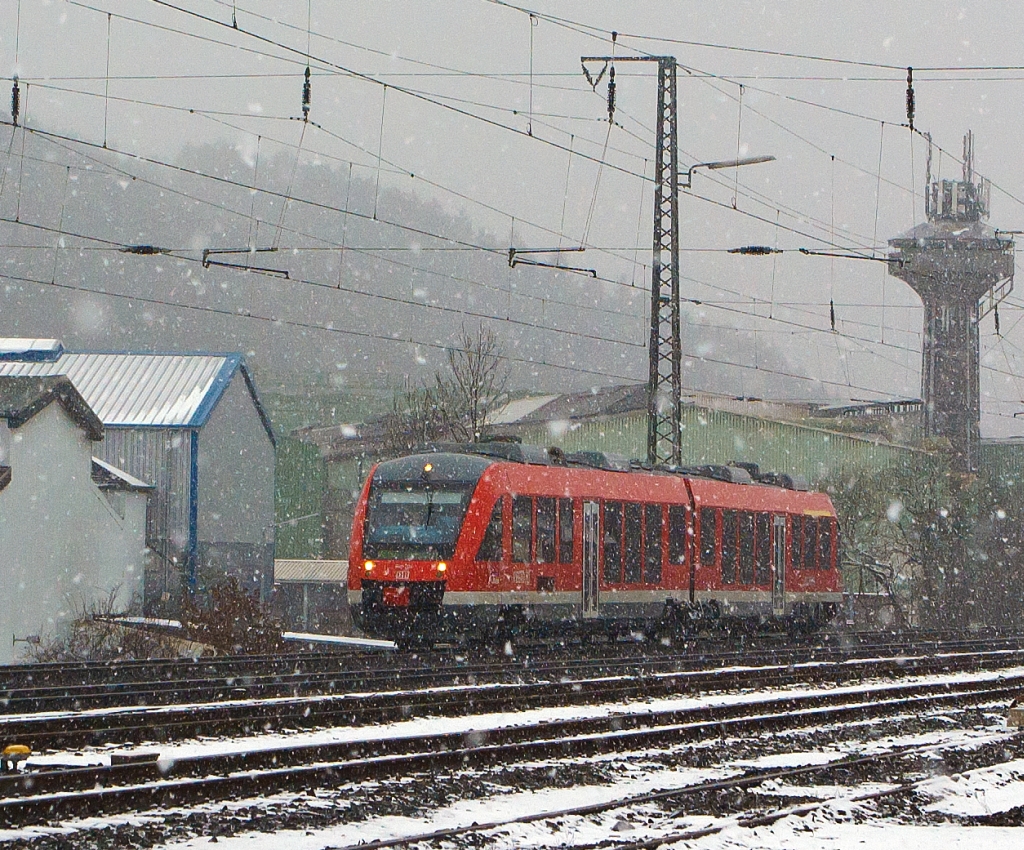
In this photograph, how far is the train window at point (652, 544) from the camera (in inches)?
977

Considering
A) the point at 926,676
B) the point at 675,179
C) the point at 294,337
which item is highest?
the point at 294,337

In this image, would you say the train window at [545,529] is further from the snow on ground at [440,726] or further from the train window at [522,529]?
the snow on ground at [440,726]

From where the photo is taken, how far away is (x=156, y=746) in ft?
37.8

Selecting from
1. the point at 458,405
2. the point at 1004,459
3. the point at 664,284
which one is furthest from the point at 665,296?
the point at 1004,459

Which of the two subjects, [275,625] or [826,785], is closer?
[826,785]

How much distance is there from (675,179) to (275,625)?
37.9ft

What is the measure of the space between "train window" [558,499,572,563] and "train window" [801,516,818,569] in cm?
922

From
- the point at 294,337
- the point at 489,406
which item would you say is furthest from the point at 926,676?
the point at 294,337

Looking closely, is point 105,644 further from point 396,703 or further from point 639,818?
point 639,818

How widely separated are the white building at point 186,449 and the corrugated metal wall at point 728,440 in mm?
15473

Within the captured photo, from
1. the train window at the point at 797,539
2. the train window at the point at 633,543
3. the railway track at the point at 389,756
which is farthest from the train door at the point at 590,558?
the train window at the point at 797,539

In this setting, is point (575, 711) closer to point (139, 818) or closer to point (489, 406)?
point (139, 818)

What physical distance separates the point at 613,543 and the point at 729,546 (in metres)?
4.28

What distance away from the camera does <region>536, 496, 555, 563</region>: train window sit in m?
22.4
